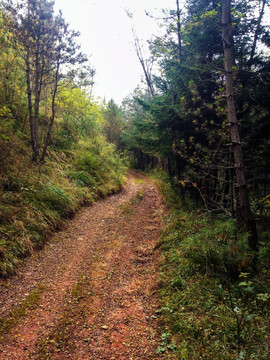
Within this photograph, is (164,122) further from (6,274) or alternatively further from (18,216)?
(6,274)

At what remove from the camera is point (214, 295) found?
145 inches

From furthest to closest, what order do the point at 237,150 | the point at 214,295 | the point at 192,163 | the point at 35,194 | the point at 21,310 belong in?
the point at 192,163 → the point at 35,194 → the point at 237,150 → the point at 214,295 → the point at 21,310

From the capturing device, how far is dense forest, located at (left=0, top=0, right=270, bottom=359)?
335 centimetres

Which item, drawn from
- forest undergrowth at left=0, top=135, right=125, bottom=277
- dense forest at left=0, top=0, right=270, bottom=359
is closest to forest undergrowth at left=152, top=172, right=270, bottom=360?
dense forest at left=0, top=0, right=270, bottom=359

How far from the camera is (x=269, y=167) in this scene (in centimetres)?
691

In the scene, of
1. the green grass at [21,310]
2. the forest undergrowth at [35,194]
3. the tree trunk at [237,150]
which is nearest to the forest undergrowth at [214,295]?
the tree trunk at [237,150]

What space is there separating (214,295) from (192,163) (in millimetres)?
4887

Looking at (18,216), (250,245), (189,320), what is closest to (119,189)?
(18,216)

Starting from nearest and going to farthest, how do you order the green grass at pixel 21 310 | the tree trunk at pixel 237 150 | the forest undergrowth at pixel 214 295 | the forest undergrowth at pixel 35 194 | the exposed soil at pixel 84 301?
the forest undergrowth at pixel 214 295 → the exposed soil at pixel 84 301 → the green grass at pixel 21 310 → the forest undergrowth at pixel 35 194 → the tree trunk at pixel 237 150

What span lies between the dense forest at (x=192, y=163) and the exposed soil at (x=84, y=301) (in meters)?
0.35

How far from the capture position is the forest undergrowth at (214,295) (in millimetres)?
2684

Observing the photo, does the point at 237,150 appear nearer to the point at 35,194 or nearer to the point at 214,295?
the point at 214,295

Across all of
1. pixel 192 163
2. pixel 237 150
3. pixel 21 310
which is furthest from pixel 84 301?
pixel 192 163

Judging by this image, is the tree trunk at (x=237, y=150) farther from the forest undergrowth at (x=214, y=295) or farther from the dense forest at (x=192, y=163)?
the forest undergrowth at (x=214, y=295)
